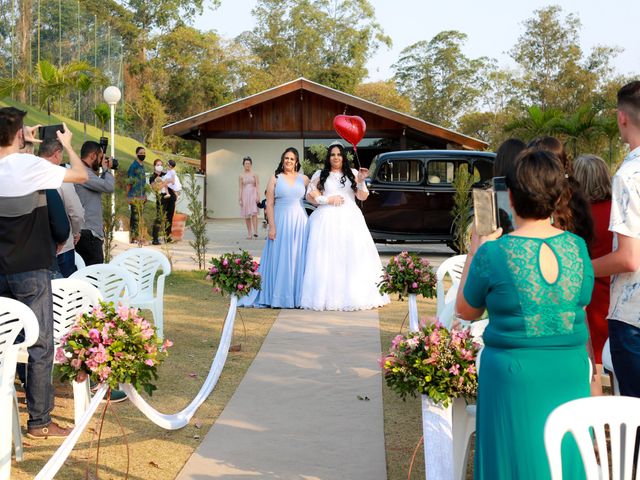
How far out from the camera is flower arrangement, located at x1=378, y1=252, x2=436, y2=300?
25.2 feet

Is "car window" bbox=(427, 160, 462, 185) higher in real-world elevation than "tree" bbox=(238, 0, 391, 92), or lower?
lower

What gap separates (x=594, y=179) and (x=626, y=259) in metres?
1.30

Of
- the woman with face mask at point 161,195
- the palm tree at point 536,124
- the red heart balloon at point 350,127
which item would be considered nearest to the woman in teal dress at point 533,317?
the woman with face mask at point 161,195

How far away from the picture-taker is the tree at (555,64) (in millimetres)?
48125

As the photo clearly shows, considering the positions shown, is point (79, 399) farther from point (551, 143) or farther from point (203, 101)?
point (203, 101)

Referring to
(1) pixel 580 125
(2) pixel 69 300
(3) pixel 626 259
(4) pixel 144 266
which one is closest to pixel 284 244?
(4) pixel 144 266

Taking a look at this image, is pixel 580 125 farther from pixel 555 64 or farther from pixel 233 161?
pixel 555 64

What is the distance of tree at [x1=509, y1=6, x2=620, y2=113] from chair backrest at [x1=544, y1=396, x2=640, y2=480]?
153 feet

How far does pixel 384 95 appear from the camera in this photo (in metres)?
55.9

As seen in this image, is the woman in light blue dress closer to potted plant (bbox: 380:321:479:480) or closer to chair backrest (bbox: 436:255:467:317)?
chair backrest (bbox: 436:255:467:317)

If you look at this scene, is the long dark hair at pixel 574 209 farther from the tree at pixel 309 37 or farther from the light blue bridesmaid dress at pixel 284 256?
the tree at pixel 309 37

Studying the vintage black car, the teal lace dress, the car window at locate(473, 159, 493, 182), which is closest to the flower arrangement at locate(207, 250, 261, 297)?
the teal lace dress

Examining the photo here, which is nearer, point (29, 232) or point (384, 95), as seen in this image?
point (29, 232)

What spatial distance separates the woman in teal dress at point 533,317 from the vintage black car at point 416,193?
1305 centimetres
